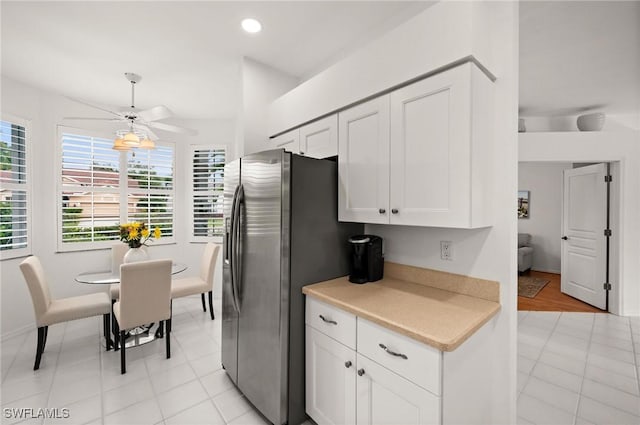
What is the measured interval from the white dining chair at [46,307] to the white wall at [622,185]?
19.2 feet

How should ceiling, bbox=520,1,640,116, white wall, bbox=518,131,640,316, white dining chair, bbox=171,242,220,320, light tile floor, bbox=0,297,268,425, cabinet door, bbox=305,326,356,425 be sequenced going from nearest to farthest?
cabinet door, bbox=305,326,356,425, light tile floor, bbox=0,297,268,425, ceiling, bbox=520,1,640,116, white dining chair, bbox=171,242,220,320, white wall, bbox=518,131,640,316

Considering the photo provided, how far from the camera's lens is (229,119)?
15.4 ft

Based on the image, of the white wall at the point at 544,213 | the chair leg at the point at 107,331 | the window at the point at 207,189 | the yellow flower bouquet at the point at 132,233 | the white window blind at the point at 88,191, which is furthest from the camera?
the white wall at the point at 544,213

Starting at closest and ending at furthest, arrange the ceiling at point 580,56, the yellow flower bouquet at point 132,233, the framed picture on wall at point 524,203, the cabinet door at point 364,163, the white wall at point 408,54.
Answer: the white wall at point 408,54 → the cabinet door at point 364,163 → the ceiling at point 580,56 → the yellow flower bouquet at point 132,233 → the framed picture on wall at point 524,203

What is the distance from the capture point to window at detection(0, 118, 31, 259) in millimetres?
3113

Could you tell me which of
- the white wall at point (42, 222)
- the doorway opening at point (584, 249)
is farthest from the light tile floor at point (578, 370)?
the white wall at point (42, 222)

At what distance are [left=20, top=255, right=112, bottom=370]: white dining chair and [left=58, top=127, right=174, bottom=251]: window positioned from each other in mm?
1322

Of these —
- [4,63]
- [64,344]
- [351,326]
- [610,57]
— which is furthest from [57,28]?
[610,57]

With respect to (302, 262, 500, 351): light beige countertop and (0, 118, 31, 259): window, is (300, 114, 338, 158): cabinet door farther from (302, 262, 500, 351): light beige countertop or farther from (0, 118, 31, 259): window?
→ (0, 118, 31, 259): window

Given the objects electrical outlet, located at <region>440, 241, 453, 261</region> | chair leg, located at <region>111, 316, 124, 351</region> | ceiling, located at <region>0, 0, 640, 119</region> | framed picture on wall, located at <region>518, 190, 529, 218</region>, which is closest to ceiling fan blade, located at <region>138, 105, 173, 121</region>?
ceiling, located at <region>0, 0, 640, 119</region>

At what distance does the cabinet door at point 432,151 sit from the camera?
4.65ft

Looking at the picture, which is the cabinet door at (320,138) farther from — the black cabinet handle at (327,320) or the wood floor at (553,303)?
the wood floor at (553,303)

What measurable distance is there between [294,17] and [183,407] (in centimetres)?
303

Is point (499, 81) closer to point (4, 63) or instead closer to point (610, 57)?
point (610, 57)
